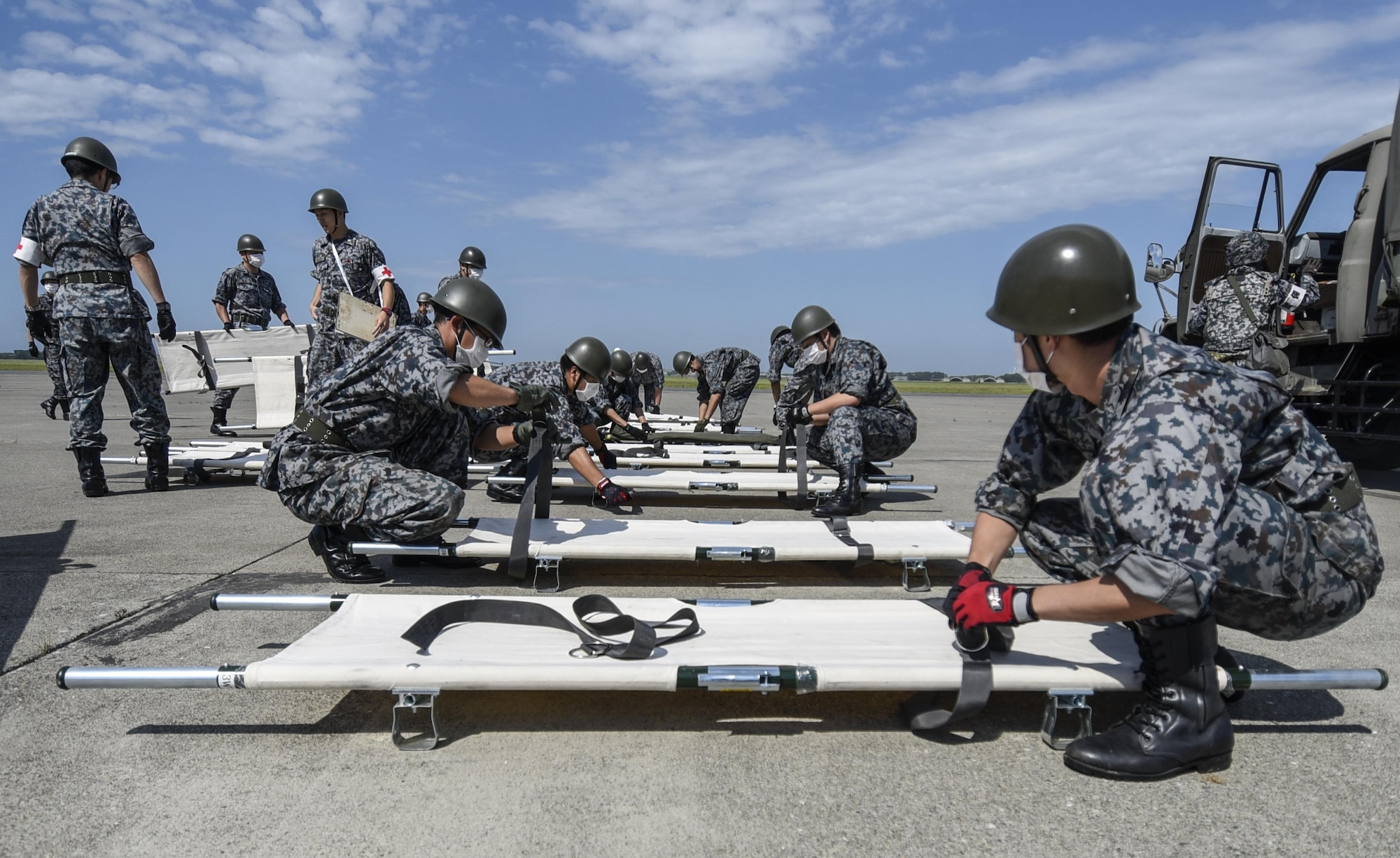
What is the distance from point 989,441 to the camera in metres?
12.4

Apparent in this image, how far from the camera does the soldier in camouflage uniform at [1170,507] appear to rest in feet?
6.26

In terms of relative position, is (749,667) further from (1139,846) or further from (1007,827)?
(1139,846)

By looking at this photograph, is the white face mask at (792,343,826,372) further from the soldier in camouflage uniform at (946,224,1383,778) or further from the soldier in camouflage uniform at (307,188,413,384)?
the soldier in camouflage uniform at (946,224,1383,778)

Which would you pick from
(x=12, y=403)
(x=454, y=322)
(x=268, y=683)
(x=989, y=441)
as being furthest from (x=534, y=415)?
(x=12, y=403)

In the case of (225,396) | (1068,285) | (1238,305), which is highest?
(1238,305)

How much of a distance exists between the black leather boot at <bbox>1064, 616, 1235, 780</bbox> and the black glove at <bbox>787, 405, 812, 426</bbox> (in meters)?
3.86

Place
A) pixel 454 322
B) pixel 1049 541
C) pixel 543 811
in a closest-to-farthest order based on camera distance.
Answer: pixel 543 811
pixel 1049 541
pixel 454 322

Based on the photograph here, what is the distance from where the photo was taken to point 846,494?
569cm

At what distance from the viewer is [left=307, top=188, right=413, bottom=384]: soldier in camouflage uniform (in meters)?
7.18

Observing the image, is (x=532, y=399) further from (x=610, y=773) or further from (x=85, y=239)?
(x=85, y=239)

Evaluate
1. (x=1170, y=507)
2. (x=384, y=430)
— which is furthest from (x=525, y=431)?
(x=1170, y=507)

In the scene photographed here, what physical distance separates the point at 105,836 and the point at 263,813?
0.98ft

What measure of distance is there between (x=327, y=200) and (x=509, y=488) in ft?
10.3

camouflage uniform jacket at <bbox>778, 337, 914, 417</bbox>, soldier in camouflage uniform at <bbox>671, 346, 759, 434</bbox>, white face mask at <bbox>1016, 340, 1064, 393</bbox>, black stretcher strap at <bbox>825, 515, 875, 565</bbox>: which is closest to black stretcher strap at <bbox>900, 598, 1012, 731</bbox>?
white face mask at <bbox>1016, 340, 1064, 393</bbox>
